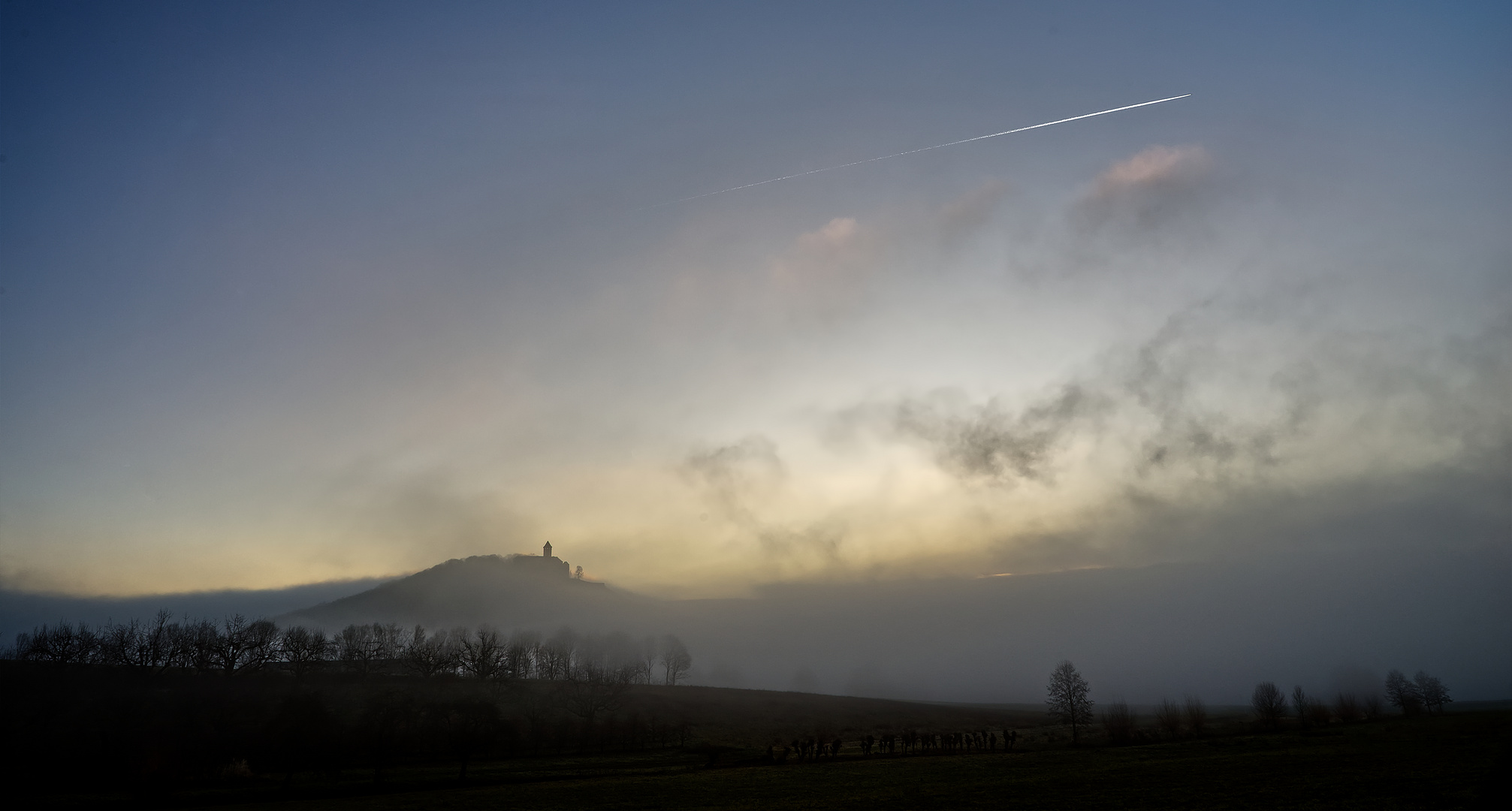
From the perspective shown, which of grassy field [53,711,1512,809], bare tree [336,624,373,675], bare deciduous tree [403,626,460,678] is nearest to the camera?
grassy field [53,711,1512,809]

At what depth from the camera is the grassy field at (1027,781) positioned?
4206cm

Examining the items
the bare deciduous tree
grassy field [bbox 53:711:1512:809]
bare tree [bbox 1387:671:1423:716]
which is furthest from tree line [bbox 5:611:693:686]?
bare tree [bbox 1387:671:1423:716]

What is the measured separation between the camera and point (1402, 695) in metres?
135

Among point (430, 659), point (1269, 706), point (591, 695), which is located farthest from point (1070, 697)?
point (430, 659)

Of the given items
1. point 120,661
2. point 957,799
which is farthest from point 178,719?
point 957,799

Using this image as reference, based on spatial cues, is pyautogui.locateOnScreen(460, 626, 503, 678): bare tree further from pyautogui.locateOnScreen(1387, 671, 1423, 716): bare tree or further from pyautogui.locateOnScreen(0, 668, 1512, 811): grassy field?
pyautogui.locateOnScreen(1387, 671, 1423, 716): bare tree

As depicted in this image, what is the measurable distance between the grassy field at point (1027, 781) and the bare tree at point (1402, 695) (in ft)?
207

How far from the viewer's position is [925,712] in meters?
192

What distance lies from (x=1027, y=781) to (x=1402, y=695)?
139 meters

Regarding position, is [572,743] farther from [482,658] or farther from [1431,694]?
[1431,694]

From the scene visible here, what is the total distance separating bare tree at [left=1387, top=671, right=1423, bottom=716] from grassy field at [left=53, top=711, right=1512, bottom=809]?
207 feet

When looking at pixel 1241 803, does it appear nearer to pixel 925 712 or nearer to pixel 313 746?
Answer: pixel 313 746

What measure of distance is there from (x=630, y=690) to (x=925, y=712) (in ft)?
278

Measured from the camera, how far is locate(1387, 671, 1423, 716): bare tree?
5012 inches
